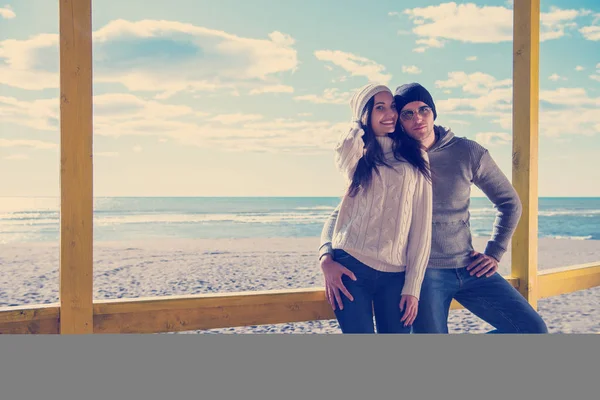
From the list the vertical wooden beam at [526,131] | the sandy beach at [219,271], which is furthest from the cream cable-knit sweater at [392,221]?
the sandy beach at [219,271]

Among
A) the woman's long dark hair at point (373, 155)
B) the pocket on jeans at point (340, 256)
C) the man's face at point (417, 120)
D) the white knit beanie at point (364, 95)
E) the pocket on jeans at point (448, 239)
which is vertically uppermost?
the white knit beanie at point (364, 95)

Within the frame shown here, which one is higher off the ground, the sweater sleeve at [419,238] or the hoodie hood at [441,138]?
the hoodie hood at [441,138]

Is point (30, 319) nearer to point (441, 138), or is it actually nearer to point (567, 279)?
point (441, 138)

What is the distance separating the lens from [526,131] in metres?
2.34

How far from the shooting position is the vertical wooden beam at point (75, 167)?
1828 mm

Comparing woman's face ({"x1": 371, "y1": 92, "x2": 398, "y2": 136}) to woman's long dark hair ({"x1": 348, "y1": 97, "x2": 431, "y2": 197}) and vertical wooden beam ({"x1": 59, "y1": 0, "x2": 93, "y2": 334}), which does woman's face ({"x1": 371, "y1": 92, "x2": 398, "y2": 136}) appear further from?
vertical wooden beam ({"x1": 59, "y1": 0, "x2": 93, "y2": 334})

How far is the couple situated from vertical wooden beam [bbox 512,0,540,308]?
402 millimetres

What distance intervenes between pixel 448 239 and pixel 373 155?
18.0 inches

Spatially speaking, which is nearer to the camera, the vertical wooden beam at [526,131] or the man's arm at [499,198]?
the man's arm at [499,198]

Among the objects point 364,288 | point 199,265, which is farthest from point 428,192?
point 199,265

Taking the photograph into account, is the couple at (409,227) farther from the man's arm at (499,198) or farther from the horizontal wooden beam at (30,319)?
the horizontal wooden beam at (30,319)

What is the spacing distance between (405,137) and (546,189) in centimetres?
1926

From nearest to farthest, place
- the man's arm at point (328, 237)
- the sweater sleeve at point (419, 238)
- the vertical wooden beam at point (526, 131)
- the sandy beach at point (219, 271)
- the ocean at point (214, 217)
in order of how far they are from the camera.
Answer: the sweater sleeve at point (419, 238) → the man's arm at point (328, 237) → the vertical wooden beam at point (526, 131) → the sandy beach at point (219, 271) → the ocean at point (214, 217)

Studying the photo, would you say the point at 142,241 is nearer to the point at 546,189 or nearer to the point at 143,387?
the point at 143,387
